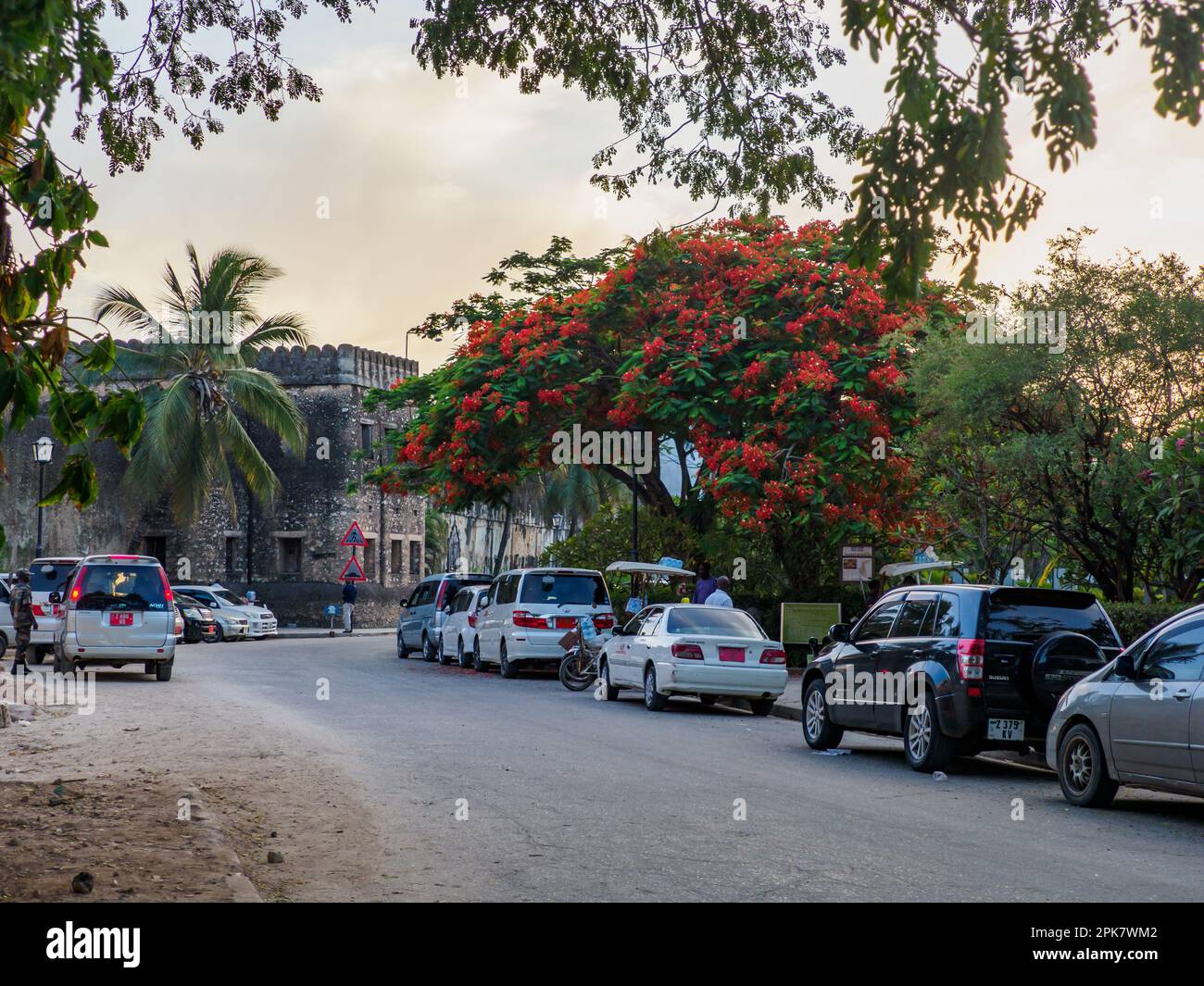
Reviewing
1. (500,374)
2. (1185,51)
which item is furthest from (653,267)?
(1185,51)

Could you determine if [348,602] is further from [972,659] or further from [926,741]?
[972,659]

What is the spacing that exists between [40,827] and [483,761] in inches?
200

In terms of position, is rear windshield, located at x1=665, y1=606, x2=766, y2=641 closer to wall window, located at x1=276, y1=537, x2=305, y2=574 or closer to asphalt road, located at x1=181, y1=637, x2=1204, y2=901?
asphalt road, located at x1=181, y1=637, x2=1204, y2=901

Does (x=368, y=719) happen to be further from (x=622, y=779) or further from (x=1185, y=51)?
(x=1185, y=51)

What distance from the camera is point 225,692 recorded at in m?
22.5

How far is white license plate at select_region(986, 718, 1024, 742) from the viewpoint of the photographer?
1327 cm

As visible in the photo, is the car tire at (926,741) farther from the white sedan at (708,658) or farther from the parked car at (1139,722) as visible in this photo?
the white sedan at (708,658)

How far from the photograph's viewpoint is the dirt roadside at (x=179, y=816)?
7684 millimetres

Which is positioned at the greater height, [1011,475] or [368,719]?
[1011,475]

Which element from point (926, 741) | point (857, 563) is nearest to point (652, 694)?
point (857, 563)

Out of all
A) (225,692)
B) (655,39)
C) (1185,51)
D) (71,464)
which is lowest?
(225,692)

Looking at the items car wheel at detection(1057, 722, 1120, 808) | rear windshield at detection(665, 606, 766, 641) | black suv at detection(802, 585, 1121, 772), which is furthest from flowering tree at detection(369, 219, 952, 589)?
car wheel at detection(1057, 722, 1120, 808)

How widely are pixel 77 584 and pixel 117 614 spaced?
803 millimetres

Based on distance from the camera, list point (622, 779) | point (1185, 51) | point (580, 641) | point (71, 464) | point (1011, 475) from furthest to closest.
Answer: point (580, 641)
point (1011, 475)
point (622, 779)
point (1185, 51)
point (71, 464)
